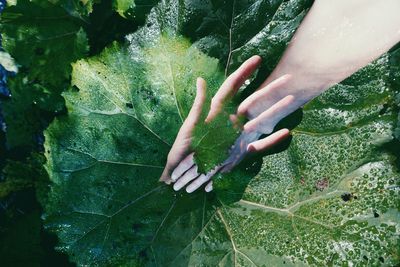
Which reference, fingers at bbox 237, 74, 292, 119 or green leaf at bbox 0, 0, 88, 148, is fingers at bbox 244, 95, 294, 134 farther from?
green leaf at bbox 0, 0, 88, 148

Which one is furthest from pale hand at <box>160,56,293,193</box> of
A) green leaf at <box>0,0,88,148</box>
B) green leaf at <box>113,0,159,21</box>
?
green leaf at <box>0,0,88,148</box>

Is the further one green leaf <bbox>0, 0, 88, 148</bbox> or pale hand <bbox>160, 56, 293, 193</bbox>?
green leaf <bbox>0, 0, 88, 148</bbox>

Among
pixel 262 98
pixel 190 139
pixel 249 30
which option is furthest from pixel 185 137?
pixel 249 30

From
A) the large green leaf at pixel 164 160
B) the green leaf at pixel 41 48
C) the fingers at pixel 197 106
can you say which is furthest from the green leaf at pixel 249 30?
the green leaf at pixel 41 48

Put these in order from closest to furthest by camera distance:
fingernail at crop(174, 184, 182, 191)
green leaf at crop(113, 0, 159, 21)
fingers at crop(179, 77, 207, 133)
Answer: fingers at crop(179, 77, 207, 133) < fingernail at crop(174, 184, 182, 191) < green leaf at crop(113, 0, 159, 21)

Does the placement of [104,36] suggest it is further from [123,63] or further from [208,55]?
[208,55]

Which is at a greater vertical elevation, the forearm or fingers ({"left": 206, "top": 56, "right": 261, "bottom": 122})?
fingers ({"left": 206, "top": 56, "right": 261, "bottom": 122})

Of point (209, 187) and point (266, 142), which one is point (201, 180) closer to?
point (209, 187)
